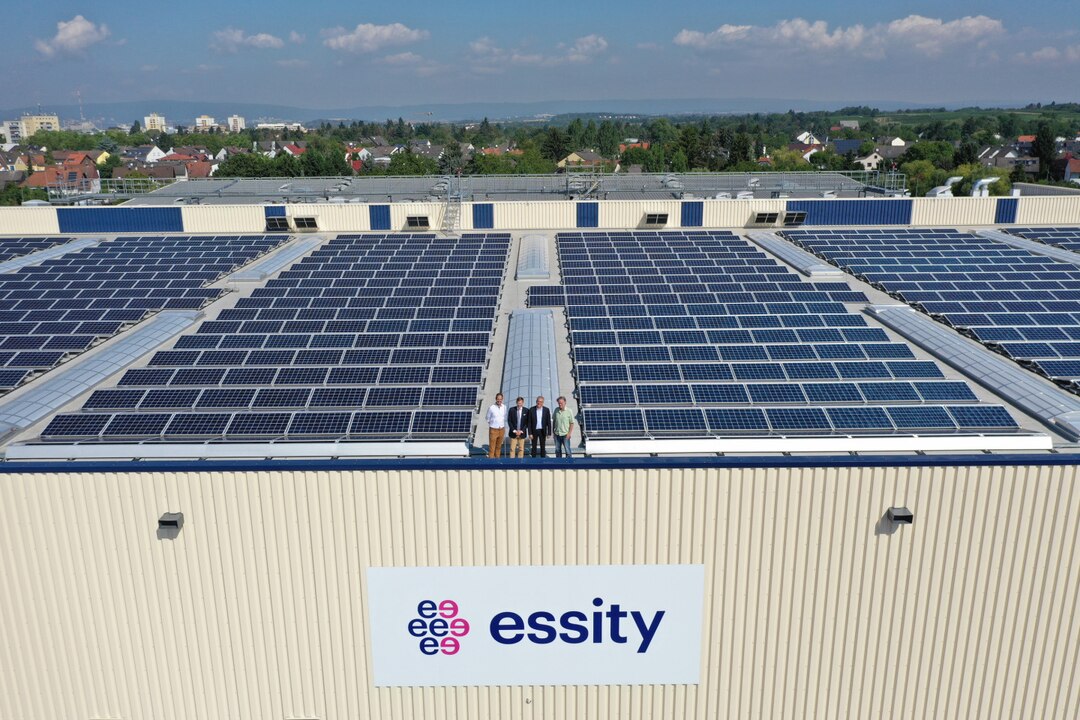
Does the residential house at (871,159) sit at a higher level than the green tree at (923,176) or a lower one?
higher

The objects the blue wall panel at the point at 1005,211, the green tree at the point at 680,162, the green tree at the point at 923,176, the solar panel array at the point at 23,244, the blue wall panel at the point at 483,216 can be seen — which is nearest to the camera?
the solar panel array at the point at 23,244

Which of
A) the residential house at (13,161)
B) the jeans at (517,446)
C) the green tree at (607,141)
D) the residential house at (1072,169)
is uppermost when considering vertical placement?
the green tree at (607,141)

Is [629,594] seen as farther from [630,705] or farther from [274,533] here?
[274,533]

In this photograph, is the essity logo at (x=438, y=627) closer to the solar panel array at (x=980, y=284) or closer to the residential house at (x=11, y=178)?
the solar panel array at (x=980, y=284)

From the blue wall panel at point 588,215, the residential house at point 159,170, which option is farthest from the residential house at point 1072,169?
the residential house at point 159,170

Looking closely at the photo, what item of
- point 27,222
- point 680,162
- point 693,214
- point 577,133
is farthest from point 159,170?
point 693,214

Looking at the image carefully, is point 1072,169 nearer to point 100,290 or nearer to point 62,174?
point 100,290

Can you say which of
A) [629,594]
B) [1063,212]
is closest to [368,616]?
[629,594]
